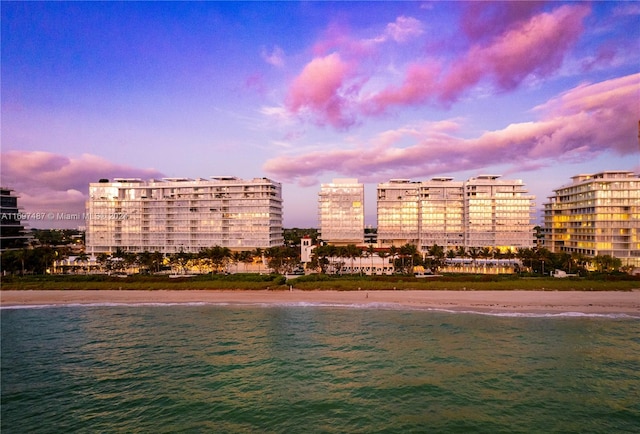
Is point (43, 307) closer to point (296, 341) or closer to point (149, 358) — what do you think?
point (149, 358)

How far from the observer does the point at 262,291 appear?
7331 cm

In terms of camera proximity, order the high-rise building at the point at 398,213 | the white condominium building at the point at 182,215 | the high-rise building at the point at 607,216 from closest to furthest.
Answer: the high-rise building at the point at 607,216 → the white condominium building at the point at 182,215 → the high-rise building at the point at 398,213

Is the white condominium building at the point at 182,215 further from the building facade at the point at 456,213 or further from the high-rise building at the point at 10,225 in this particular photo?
the building facade at the point at 456,213

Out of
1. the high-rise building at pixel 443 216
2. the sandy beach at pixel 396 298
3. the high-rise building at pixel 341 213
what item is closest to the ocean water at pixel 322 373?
the sandy beach at pixel 396 298

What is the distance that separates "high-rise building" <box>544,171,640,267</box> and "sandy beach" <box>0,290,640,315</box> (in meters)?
43.6

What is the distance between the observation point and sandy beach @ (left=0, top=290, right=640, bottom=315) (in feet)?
196

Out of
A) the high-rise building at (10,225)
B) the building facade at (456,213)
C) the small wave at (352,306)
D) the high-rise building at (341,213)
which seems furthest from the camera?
the high-rise building at (341,213)

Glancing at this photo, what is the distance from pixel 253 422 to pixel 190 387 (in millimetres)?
8690

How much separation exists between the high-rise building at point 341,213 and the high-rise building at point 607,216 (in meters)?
66.2

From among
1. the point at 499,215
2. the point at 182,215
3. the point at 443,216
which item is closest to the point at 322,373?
the point at 182,215

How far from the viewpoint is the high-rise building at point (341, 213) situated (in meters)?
139

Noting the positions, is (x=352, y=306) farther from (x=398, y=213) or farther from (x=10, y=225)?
(x=10, y=225)

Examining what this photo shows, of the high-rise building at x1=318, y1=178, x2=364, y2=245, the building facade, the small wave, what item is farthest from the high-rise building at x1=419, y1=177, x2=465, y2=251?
the small wave

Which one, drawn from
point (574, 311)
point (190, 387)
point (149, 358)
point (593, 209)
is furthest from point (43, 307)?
point (593, 209)
